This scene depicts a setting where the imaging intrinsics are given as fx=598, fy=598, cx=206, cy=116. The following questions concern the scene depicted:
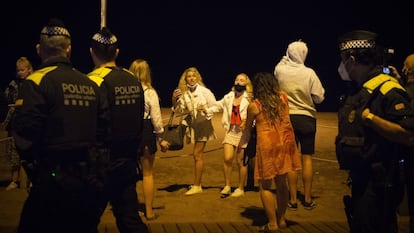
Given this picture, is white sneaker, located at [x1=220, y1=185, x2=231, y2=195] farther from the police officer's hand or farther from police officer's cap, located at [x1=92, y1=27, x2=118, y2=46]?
police officer's cap, located at [x1=92, y1=27, x2=118, y2=46]

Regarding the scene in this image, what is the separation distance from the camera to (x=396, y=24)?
124 feet

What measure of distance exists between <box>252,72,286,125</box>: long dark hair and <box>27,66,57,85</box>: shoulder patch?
288 centimetres

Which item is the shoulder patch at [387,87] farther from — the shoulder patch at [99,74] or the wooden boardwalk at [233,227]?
the wooden boardwalk at [233,227]

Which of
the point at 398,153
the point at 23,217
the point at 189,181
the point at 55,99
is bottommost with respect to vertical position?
the point at 189,181

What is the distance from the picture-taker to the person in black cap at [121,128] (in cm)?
491

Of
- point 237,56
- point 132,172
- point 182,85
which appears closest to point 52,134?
point 132,172

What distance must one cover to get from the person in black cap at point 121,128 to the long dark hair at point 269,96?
181 centimetres

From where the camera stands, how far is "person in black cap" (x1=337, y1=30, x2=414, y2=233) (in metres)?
4.07

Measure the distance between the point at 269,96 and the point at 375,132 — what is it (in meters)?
2.47

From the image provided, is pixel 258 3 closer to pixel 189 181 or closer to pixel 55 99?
pixel 189 181

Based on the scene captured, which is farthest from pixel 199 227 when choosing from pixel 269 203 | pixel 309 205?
pixel 309 205

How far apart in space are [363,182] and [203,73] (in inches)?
1445

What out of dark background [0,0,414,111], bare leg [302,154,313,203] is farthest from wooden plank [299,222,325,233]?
dark background [0,0,414,111]

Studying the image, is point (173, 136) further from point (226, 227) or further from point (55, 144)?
point (55, 144)
